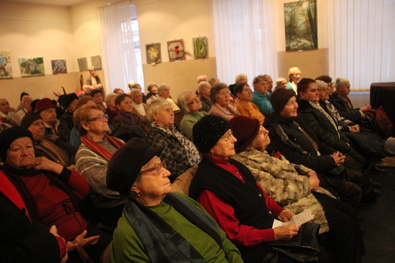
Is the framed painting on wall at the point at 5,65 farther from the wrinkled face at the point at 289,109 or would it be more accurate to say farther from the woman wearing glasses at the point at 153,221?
the woman wearing glasses at the point at 153,221

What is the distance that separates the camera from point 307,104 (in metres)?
4.26

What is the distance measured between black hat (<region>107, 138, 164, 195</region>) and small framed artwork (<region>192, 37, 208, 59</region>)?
8.50 metres

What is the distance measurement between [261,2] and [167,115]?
20.7 feet

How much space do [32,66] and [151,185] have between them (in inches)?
458

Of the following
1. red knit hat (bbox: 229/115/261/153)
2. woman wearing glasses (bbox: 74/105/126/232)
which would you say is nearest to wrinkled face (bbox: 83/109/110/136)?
woman wearing glasses (bbox: 74/105/126/232)

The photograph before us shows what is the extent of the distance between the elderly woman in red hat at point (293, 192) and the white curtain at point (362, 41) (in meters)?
5.84

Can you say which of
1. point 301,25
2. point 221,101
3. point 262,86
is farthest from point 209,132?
point 301,25

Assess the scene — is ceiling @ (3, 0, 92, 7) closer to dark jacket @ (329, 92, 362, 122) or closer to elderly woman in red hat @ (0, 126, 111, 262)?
dark jacket @ (329, 92, 362, 122)

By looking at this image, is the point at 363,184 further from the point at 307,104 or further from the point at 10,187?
the point at 10,187

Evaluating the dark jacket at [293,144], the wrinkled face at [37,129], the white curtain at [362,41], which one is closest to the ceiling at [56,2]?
the white curtain at [362,41]

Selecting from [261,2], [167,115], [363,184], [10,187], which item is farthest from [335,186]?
[261,2]

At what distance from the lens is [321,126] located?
13.7 ft

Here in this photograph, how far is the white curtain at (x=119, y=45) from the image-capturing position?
1116cm

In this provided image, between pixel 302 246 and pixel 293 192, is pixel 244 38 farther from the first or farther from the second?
pixel 302 246
